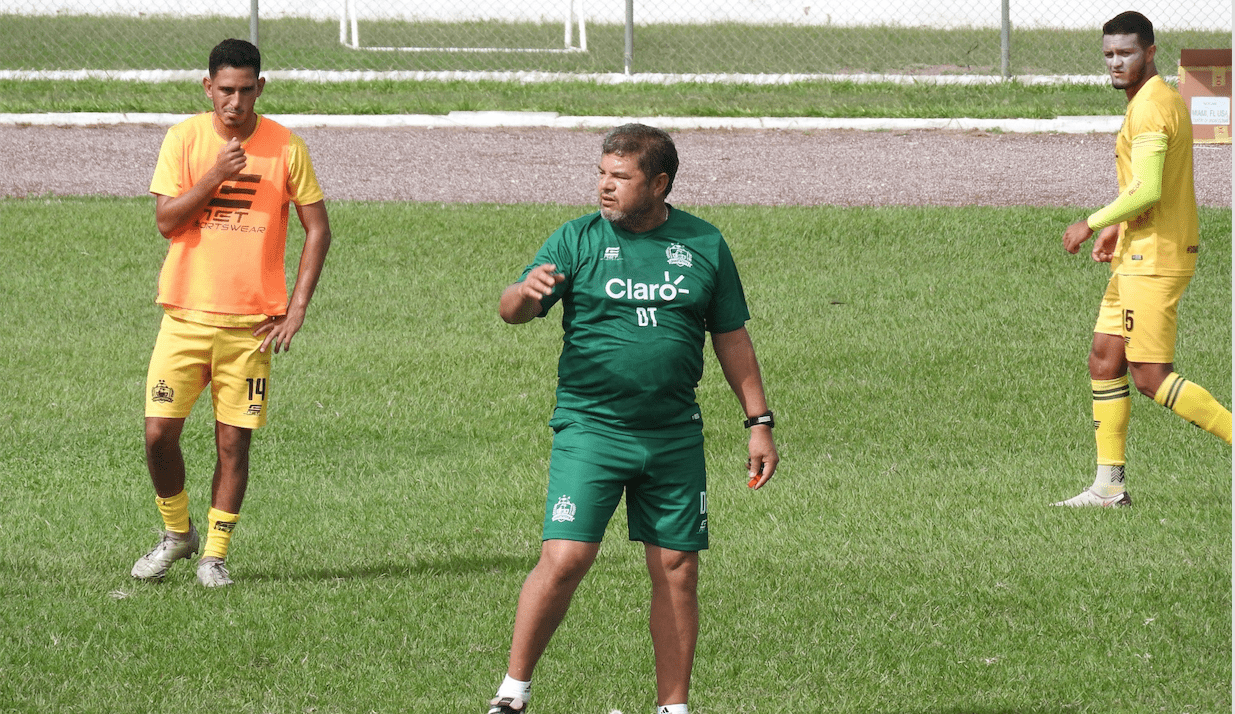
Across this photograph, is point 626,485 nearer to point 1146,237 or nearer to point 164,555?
point 164,555

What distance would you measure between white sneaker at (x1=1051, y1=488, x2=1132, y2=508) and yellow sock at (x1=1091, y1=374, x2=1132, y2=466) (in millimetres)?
155

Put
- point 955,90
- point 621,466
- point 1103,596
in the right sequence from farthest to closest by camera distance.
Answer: point 955,90
point 1103,596
point 621,466

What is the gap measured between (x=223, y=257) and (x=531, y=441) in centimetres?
289

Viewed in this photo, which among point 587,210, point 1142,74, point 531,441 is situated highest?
point 1142,74

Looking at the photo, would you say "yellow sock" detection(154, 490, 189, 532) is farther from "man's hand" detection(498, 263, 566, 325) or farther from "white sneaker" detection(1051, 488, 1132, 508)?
"white sneaker" detection(1051, 488, 1132, 508)

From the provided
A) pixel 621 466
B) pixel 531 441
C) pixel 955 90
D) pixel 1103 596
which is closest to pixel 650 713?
pixel 621 466

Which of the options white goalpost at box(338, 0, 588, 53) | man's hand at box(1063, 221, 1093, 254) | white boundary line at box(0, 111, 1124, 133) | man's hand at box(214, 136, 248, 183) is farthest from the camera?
white goalpost at box(338, 0, 588, 53)

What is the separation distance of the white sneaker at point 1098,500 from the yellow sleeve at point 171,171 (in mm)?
4207

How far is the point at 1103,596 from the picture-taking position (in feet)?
18.5

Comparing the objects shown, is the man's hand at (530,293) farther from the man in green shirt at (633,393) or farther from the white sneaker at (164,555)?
the white sneaker at (164,555)

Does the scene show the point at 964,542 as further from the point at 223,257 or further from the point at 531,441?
the point at 223,257

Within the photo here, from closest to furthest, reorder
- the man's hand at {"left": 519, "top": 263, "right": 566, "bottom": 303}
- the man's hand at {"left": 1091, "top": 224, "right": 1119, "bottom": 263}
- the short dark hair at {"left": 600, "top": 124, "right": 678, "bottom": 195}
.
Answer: the man's hand at {"left": 519, "top": 263, "right": 566, "bottom": 303}
the short dark hair at {"left": 600, "top": 124, "right": 678, "bottom": 195}
the man's hand at {"left": 1091, "top": 224, "right": 1119, "bottom": 263}

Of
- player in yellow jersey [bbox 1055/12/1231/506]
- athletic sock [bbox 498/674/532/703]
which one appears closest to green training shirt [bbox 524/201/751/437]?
athletic sock [bbox 498/674/532/703]

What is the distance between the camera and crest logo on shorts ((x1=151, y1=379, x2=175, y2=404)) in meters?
5.85
